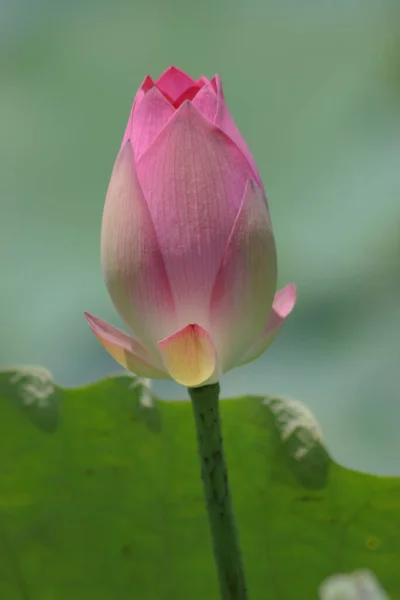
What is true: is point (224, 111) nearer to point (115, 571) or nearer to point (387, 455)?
point (115, 571)

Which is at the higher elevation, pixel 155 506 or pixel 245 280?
pixel 245 280

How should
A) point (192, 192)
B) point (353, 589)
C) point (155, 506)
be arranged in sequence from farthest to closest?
point (155, 506) < point (192, 192) < point (353, 589)

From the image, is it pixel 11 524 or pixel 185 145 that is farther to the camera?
pixel 11 524

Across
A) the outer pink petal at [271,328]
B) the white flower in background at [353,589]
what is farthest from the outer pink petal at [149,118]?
the white flower in background at [353,589]

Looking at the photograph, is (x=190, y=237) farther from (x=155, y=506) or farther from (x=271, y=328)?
(x=155, y=506)

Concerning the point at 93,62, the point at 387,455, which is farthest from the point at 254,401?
the point at 93,62

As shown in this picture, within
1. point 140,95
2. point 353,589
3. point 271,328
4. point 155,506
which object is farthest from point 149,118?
point 155,506
